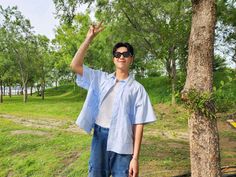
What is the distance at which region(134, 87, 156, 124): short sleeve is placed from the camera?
3379 millimetres

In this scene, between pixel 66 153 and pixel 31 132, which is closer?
pixel 66 153

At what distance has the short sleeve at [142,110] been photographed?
3379 mm

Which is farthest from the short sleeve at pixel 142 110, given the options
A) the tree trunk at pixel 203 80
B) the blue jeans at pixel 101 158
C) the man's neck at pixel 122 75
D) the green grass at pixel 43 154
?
the green grass at pixel 43 154

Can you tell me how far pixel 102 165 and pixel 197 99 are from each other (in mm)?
1525

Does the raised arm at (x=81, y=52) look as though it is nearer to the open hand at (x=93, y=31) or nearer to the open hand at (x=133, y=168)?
the open hand at (x=93, y=31)

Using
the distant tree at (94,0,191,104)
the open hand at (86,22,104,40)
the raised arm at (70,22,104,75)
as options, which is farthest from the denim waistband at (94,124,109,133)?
the distant tree at (94,0,191,104)

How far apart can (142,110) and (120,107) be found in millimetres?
227

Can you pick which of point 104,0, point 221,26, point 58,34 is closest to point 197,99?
point 104,0

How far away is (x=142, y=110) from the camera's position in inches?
133

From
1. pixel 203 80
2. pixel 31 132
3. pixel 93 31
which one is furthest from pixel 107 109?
pixel 31 132

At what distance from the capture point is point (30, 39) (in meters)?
38.2

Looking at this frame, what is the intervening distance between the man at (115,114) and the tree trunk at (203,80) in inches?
42.2

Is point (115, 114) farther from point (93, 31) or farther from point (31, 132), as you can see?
point (31, 132)

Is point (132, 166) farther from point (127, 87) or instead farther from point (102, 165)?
point (127, 87)
